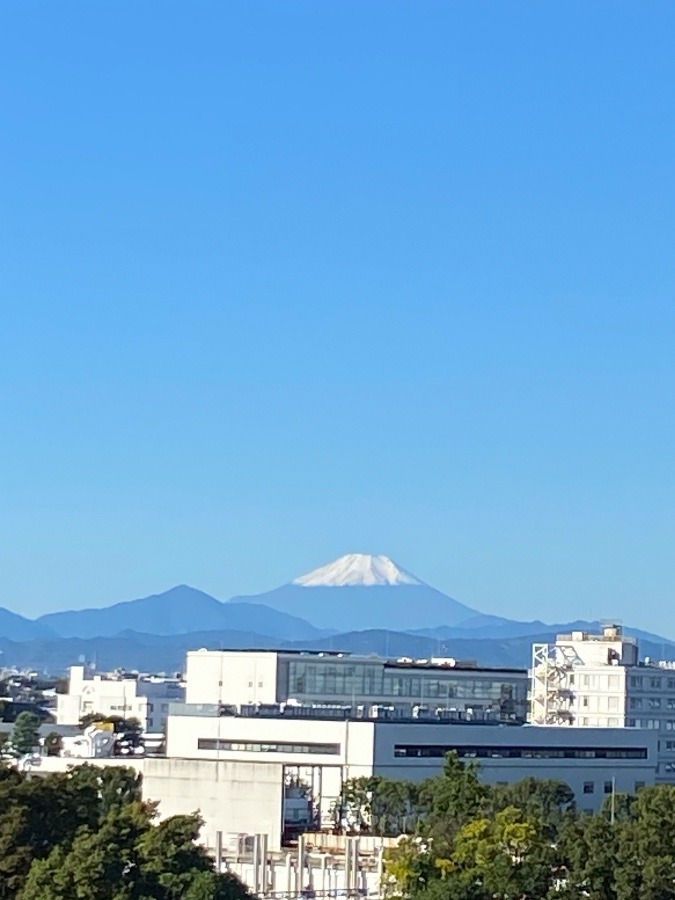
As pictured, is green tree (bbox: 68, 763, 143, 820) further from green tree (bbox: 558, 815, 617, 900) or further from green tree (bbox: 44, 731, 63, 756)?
green tree (bbox: 558, 815, 617, 900)

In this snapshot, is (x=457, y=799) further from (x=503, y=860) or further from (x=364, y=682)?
(x=364, y=682)

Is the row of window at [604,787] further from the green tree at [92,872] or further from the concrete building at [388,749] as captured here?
the green tree at [92,872]

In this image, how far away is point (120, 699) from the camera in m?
123

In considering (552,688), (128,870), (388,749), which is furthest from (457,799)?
(552,688)

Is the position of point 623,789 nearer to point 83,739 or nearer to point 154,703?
point 83,739

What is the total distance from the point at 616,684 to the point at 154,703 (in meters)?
32.5

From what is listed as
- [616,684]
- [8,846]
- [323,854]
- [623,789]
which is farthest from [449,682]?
[8,846]

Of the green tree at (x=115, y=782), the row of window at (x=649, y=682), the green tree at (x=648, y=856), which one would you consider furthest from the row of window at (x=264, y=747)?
the green tree at (x=648, y=856)

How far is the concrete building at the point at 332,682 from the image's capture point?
92.6 metres

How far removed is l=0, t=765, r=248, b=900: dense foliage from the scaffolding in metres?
55.1

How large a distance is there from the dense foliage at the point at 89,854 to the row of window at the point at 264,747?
91.3ft

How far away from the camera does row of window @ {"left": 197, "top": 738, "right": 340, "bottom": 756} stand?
237 ft

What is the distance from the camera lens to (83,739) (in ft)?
269

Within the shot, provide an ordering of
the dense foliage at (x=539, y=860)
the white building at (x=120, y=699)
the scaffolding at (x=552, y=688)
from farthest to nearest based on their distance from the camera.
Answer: the white building at (x=120, y=699) < the scaffolding at (x=552, y=688) < the dense foliage at (x=539, y=860)
